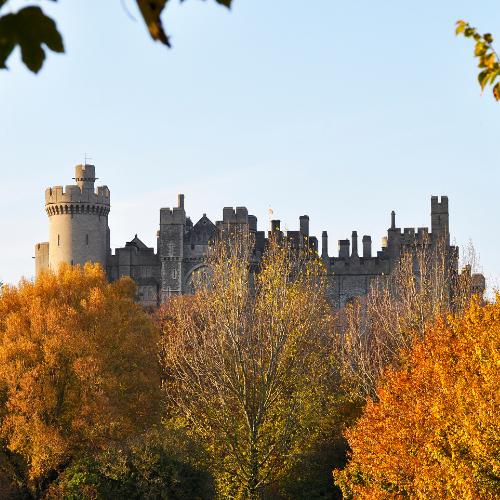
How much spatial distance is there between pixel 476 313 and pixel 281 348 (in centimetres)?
531

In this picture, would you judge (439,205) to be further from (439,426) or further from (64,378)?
(439,426)

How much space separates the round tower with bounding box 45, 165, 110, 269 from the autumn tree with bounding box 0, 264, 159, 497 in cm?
2140

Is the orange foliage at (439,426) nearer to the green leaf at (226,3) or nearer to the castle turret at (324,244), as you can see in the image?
the green leaf at (226,3)

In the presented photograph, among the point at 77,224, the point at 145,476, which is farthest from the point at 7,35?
the point at 77,224

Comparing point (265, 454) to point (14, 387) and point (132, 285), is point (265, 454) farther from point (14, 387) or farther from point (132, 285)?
point (132, 285)

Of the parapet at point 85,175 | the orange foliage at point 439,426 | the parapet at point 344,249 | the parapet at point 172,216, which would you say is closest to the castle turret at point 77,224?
the parapet at point 85,175

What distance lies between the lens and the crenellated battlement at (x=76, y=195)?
172 ft

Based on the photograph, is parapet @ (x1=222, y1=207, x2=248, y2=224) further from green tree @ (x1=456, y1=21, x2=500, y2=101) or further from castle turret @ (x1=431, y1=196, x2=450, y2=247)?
green tree @ (x1=456, y1=21, x2=500, y2=101)

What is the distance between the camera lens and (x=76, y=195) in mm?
52438

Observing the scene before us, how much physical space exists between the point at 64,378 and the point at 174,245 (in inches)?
1007

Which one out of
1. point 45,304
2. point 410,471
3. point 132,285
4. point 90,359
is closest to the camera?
point 410,471

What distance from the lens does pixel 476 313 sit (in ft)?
61.0

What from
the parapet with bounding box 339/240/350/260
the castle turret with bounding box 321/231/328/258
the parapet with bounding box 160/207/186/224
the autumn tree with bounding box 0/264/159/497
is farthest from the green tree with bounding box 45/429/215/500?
the parapet with bounding box 339/240/350/260

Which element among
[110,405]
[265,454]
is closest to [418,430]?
[265,454]
